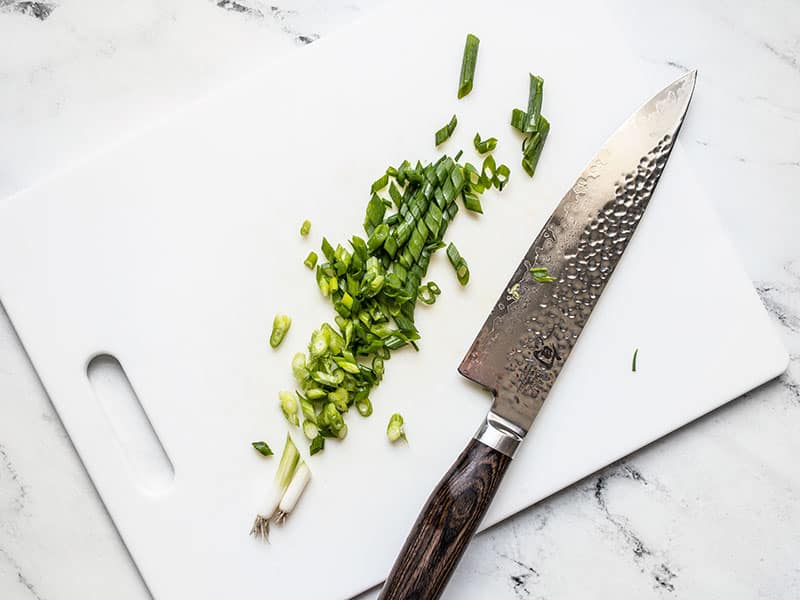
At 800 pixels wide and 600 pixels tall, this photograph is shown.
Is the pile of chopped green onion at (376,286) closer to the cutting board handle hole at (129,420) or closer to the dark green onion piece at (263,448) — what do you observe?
the dark green onion piece at (263,448)

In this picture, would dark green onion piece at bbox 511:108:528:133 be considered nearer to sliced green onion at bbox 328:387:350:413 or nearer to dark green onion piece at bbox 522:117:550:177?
dark green onion piece at bbox 522:117:550:177

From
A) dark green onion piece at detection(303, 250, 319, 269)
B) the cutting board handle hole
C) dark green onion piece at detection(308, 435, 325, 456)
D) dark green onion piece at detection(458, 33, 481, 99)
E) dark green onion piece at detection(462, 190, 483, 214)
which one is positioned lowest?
the cutting board handle hole

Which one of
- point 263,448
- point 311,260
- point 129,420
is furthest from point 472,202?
point 129,420

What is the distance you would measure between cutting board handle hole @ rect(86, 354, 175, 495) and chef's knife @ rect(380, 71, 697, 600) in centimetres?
79

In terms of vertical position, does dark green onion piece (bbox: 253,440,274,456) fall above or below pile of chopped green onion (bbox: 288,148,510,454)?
below

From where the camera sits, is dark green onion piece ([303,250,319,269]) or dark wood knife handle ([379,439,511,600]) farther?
dark green onion piece ([303,250,319,269])

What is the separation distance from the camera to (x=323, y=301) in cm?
191

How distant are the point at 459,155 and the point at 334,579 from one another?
110 cm

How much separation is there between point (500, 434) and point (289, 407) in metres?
0.51

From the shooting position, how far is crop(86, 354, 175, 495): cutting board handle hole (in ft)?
6.29

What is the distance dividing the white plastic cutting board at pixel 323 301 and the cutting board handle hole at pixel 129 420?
0.10 feet

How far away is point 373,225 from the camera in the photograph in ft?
6.26

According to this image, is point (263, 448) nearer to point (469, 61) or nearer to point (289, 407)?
point (289, 407)

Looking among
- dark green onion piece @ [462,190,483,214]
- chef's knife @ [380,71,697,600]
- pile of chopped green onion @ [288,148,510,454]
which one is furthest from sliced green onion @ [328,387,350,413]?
dark green onion piece @ [462,190,483,214]
